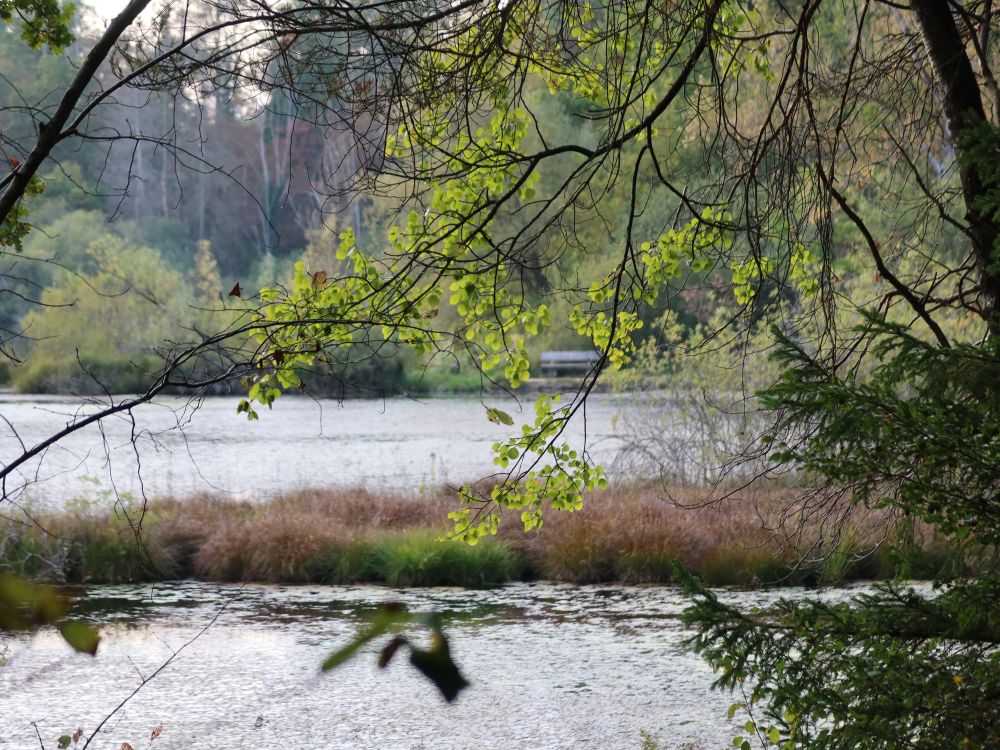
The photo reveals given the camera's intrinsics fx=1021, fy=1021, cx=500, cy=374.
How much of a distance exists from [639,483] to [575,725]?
4689 mm

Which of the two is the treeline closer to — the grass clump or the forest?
the grass clump

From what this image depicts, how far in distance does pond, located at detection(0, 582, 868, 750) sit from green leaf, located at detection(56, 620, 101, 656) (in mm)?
3316

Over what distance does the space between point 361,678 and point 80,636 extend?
4465 millimetres

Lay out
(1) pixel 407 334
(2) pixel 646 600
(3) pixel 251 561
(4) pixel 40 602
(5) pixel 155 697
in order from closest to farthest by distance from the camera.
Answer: (4) pixel 40 602
(1) pixel 407 334
(5) pixel 155 697
(2) pixel 646 600
(3) pixel 251 561

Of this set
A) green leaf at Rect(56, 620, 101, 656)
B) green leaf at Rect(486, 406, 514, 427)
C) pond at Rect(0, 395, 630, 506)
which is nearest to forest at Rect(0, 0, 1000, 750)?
green leaf at Rect(56, 620, 101, 656)

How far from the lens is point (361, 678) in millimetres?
5215

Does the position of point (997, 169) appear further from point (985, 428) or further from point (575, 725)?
point (575, 725)

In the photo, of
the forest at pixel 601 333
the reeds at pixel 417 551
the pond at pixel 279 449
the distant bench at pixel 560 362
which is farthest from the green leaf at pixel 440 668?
the distant bench at pixel 560 362

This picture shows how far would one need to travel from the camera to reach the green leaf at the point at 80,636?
93 cm

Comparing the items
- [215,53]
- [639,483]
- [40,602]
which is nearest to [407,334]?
[215,53]

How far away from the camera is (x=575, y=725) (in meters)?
4.43

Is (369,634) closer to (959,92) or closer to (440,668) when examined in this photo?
(440,668)

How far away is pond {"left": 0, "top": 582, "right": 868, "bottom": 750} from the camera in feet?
14.3

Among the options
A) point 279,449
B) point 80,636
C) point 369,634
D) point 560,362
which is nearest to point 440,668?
point 369,634
